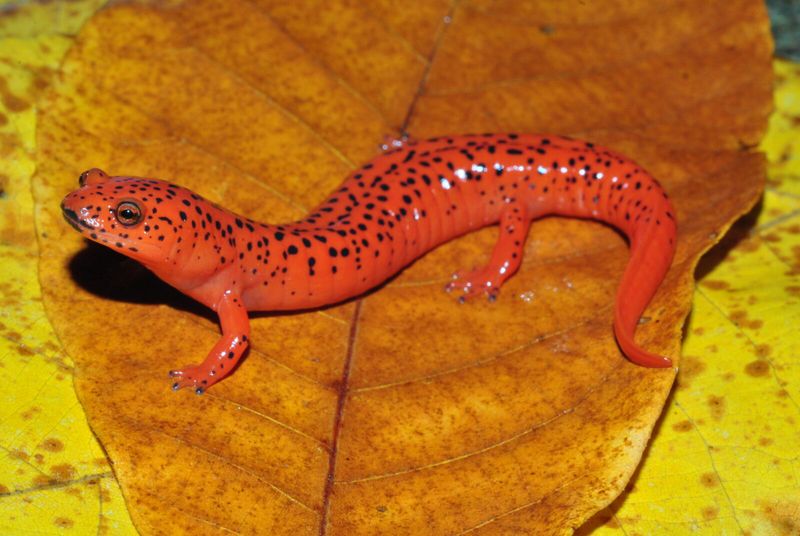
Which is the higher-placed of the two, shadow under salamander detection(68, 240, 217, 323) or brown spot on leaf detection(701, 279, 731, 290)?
brown spot on leaf detection(701, 279, 731, 290)

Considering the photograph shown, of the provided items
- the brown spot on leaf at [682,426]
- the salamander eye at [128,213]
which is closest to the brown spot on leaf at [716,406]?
the brown spot on leaf at [682,426]

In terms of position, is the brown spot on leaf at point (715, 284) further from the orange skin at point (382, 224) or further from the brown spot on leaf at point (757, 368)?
the brown spot on leaf at point (757, 368)

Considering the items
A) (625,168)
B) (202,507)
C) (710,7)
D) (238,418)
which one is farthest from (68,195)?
(710,7)

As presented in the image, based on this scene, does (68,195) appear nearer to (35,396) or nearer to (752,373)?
(35,396)

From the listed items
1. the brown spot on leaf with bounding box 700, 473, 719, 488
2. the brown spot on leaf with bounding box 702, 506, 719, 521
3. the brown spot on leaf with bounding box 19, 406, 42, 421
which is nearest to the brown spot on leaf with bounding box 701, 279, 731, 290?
the brown spot on leaf with bounding box 700, 473, 719, 488

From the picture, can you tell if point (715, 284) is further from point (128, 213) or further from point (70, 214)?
point (70, 214)

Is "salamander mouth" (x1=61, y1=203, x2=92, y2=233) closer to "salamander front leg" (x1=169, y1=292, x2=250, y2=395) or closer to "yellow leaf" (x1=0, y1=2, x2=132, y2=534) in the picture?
"yellow leaf" (x1=0, y1=2, x2=132, y2=534)

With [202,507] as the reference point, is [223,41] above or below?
above
